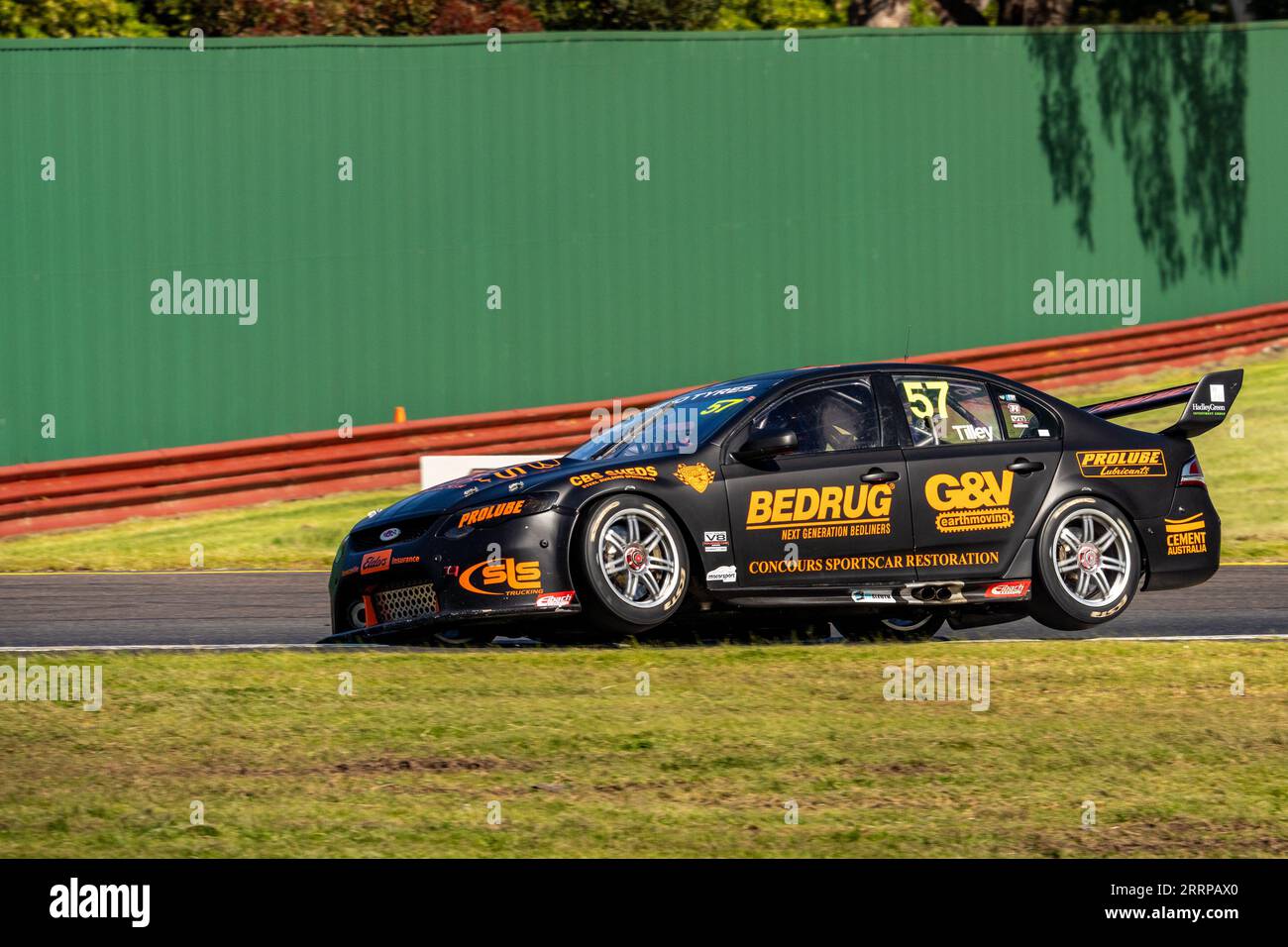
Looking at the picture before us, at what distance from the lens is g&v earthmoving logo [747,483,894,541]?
9.28 m

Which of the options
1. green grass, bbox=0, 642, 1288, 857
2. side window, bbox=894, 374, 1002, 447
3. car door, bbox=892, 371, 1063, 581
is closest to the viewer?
green grass, bbox=0, 642, 1288, 857

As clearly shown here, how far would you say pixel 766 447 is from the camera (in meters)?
9.19

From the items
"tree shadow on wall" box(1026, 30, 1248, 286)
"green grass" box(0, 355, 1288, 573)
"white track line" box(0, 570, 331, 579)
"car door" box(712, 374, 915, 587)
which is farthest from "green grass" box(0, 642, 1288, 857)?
"tree shadow on wall" box(1026, 30, 1248, 286)

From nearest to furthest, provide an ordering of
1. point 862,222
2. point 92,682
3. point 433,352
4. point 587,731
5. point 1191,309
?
point 587,731
point 92,682
point 433,352
point 862,222
point 1191,309

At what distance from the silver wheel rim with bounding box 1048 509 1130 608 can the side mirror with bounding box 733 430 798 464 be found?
1679 millimetres

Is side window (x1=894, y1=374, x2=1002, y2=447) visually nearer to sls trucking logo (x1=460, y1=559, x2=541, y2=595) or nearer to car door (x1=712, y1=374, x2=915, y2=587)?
car door (x1=712, y1=374, x2=915, y2=587)

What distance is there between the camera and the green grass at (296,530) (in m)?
15.0

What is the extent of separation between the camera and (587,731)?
722 centimetres

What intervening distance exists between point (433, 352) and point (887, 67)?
641 cm

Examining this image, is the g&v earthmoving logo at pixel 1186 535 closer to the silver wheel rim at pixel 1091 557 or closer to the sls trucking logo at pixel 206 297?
the silver wheel rim at pixel 1091 557

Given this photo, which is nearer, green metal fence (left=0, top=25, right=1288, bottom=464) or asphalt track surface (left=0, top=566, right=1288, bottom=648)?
asphalt track surface (left=0, top=566, right=1288, bottom=648)
